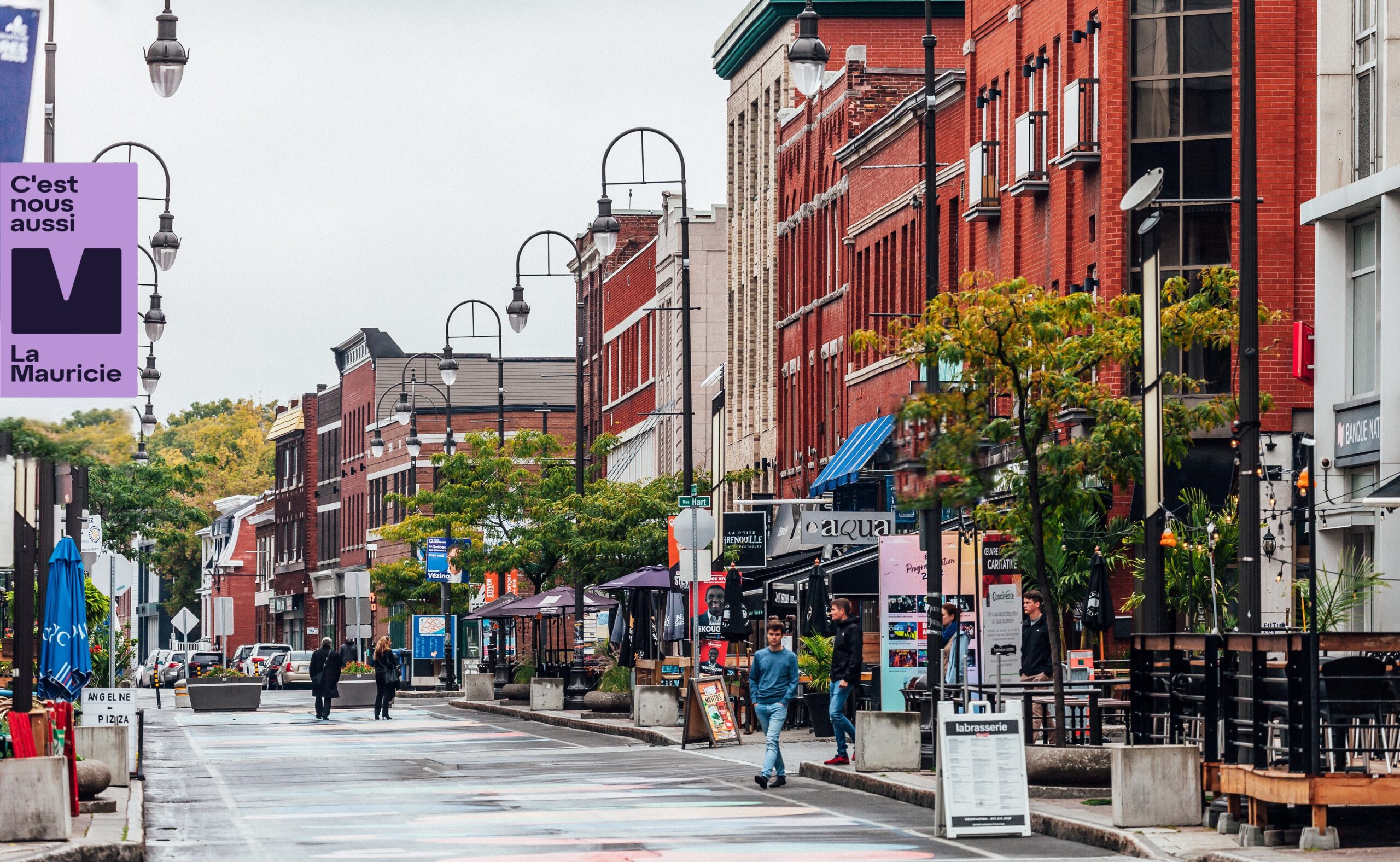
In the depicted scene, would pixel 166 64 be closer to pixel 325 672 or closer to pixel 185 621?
pixel 325 672

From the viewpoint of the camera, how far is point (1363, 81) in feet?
108

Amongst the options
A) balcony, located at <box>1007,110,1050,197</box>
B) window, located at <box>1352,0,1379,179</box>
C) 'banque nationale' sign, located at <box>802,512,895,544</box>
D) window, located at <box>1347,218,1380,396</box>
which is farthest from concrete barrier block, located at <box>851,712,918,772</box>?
balcony, located at <box>1007,110,1050,197</box>

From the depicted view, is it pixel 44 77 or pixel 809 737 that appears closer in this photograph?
pixel 44 77

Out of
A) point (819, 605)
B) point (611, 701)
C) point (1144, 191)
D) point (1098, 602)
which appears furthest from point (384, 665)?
point (1144, 191)

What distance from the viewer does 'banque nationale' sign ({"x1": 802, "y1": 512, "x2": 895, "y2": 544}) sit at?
107 ft

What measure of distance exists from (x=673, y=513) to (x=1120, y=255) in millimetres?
17108

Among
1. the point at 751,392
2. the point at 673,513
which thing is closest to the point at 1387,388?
the point at 673,513

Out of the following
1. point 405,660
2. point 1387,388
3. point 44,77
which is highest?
point 44,77

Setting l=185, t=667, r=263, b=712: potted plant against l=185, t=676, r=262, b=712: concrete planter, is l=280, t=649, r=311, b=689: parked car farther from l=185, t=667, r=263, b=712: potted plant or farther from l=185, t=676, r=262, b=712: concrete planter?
l=185, t=676, r=262, b=712: concrete planter

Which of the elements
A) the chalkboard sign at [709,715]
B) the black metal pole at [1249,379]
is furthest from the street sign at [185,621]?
the black metal pole at [1249,379]

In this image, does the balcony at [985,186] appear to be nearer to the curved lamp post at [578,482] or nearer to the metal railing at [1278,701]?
the curved lamp post at [578,482]

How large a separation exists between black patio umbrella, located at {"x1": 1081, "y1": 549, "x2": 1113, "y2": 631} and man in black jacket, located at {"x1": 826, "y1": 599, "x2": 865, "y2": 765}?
4.76 m

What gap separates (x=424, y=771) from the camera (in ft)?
96.6

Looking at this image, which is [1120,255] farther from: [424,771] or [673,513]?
[673,513]
